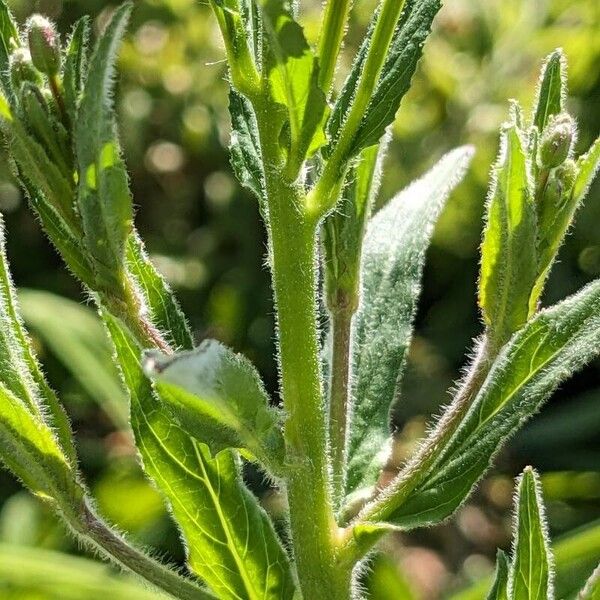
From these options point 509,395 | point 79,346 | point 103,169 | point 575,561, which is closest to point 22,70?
point 103,169

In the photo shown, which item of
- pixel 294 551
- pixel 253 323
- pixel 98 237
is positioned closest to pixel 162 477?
pixel 294 551

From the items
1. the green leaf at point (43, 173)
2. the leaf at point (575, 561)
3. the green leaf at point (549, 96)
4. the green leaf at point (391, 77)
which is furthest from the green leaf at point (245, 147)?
the leaf at point (575, 561)

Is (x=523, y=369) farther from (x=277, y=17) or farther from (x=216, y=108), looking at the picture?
(x=216, y=108)

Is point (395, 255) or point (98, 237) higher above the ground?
point (98, 237)

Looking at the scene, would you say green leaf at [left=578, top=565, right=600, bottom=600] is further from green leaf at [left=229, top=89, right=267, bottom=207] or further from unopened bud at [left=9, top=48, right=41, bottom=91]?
unopened bud at [left=9, top=48, right=41, bottom=91]

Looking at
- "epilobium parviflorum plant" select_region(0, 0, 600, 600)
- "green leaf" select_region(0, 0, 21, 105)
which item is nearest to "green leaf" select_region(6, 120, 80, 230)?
"epilobium parviflorum plant" select_region(0, 0, 600, 600)

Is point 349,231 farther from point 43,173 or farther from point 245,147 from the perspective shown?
point 43,173

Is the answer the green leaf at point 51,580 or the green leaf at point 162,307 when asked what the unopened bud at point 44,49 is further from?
the green leaf at point 51,580
